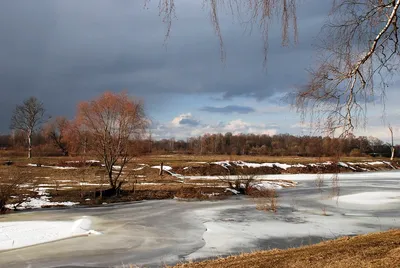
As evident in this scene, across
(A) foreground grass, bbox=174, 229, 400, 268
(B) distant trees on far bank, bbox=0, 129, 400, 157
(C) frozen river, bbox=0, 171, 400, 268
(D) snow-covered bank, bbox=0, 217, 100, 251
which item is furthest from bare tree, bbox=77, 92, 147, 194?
(A) foreground grass, bbox=174, 229, 400, 268

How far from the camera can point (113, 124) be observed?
26.6m

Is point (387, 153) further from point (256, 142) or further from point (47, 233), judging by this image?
point (47, 233)

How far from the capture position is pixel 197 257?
9836 mm

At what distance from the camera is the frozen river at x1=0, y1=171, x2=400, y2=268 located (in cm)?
A: 1015

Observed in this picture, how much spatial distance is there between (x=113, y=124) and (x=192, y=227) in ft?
46.4

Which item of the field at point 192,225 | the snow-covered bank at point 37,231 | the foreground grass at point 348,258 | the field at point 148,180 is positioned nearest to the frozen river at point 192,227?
the field at point 192,225

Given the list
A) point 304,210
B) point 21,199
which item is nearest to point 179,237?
point 304,210

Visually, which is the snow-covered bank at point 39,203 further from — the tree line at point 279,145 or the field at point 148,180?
the tree line at point 279,145

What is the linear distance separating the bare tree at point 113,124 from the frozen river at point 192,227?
5778 millimetres

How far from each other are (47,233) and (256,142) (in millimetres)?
120349

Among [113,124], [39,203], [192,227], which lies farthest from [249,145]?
[192,227]

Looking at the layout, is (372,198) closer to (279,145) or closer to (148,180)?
(148,180)

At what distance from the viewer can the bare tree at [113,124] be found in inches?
1036

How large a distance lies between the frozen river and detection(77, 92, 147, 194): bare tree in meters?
5.78
